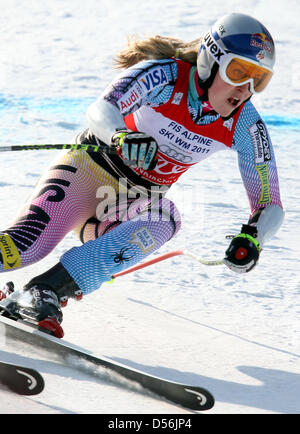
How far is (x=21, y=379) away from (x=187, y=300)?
157 cm

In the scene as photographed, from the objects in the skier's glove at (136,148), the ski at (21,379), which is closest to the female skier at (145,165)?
the skier's glove at (136,148)

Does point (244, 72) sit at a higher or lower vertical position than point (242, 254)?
higher

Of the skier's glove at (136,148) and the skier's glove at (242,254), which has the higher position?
the skier's glove at (136,148)

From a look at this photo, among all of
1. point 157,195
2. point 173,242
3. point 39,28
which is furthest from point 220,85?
point 39,28

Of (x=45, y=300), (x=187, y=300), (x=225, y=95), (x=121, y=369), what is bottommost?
(x=187, y=300)

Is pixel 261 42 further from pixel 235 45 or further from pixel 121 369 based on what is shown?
pixel 121 369

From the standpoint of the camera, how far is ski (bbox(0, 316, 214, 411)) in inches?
105

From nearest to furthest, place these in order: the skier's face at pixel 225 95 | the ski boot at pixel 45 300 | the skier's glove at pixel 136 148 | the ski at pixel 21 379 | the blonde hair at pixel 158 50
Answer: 1. the ski at pixel 21 379
2. the skier's glove at pixel 136 148
3. the ski boot at pixel 45 300
4. the skier's face at pixel 225 95
5. the blonde hair at pixel 158 50

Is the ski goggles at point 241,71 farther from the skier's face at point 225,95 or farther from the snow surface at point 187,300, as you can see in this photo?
the snow surface at point 187,300

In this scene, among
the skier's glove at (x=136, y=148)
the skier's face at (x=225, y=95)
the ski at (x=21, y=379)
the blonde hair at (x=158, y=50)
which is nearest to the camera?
the ski at (x=21, y=379)

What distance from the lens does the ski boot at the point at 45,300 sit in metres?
3.04

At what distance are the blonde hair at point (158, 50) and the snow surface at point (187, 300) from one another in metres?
1.32

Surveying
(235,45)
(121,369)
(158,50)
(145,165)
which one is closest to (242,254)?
(145,165)

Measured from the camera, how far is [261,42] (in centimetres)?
313
